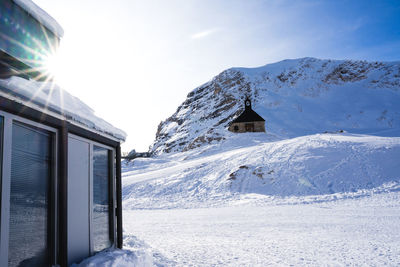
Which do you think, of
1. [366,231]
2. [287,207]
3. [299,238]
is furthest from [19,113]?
[287,207]

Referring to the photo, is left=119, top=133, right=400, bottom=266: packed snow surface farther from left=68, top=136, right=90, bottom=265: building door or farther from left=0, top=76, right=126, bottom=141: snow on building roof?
left=0, top=76, right=126, bottom=141: snow on building roof

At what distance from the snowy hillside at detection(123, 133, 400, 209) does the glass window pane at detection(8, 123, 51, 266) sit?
1080 cm

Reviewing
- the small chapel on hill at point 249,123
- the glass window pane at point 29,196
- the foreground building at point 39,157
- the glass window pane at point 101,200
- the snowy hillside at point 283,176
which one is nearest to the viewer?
the foreground building at point 39,157

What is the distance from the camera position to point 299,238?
287 inches

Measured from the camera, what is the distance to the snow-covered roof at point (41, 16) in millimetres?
4039

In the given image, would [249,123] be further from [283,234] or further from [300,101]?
[283,234]

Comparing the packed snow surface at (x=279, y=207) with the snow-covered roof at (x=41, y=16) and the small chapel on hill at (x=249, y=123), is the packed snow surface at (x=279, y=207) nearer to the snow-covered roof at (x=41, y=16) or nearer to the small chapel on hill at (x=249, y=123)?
the snow-covered roof at (x=41, y=16)

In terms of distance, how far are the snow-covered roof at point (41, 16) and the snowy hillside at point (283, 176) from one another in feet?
35.8

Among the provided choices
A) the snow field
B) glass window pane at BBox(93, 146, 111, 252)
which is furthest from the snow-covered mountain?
glass window pane at BBox(93, 146, 111, 252)

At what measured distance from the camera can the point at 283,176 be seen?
1563 cm

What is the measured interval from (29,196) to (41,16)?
101 inches

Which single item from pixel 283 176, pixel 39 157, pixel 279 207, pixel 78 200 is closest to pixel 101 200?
pixel 78 200

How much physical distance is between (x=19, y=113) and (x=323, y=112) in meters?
43.2

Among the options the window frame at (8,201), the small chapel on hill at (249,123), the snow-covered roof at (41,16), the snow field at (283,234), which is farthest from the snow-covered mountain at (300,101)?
the window frame at (8,201)
